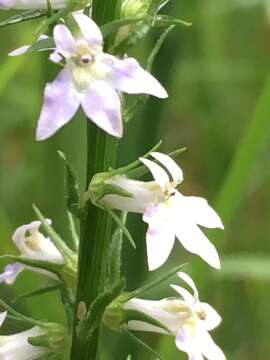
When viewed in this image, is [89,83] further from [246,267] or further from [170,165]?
[246,267]

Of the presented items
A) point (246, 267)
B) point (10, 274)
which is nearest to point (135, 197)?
point (10, 274)

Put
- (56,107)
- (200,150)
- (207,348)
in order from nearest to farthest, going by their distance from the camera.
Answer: (56,107), (207,348), (200,150)

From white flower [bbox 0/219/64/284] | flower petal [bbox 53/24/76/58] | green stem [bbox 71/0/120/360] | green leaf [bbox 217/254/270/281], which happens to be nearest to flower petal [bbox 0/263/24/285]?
white flower [bbox 0/219/64/284]

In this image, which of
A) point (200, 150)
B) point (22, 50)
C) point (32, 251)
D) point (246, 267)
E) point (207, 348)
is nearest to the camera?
point (22, 50)

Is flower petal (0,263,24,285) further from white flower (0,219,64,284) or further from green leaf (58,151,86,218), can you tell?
green leaf (58,151,86,218)

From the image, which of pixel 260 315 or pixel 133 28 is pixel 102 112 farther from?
pixel 260 315
